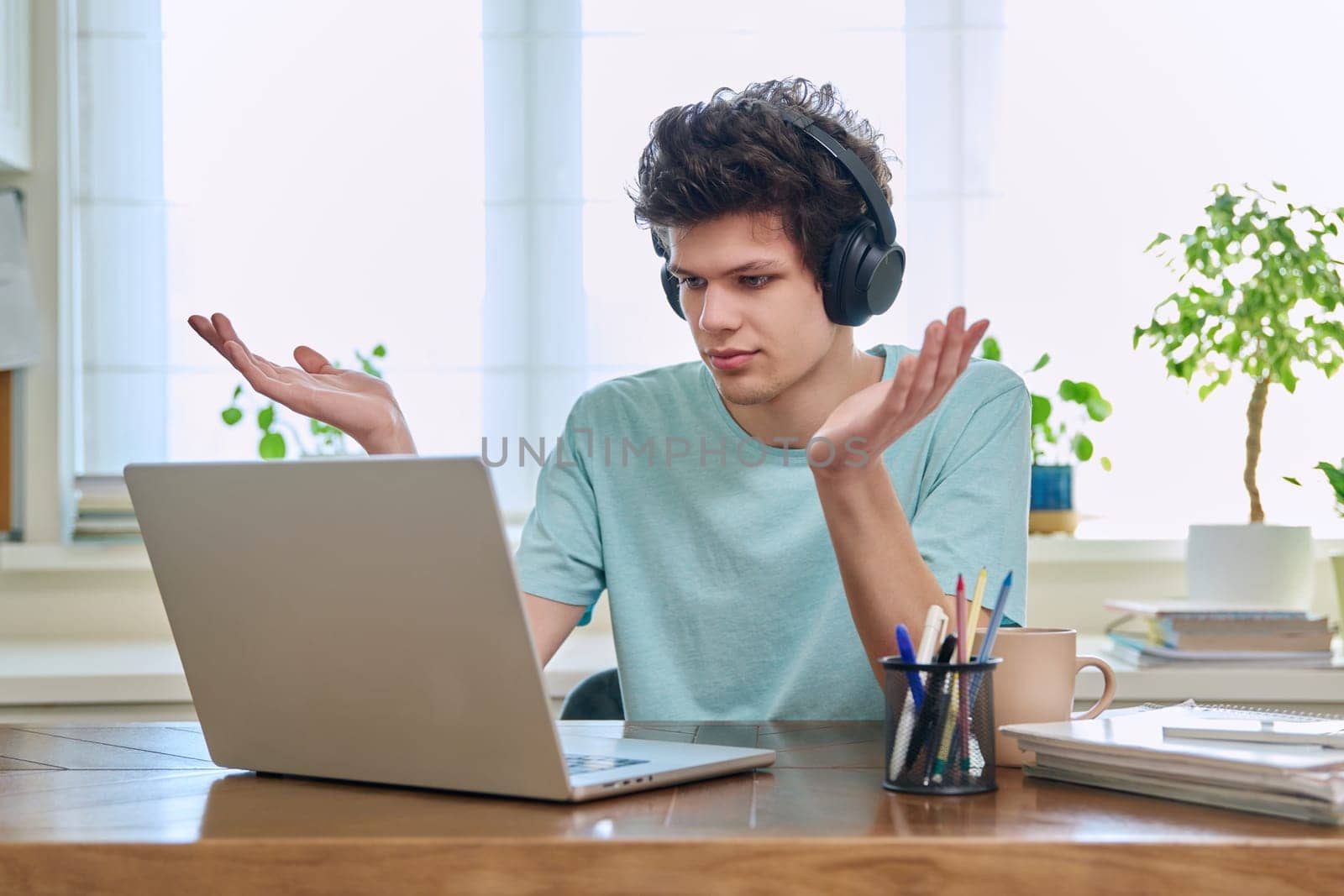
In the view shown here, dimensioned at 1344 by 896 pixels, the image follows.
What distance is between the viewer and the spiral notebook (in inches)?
28.1

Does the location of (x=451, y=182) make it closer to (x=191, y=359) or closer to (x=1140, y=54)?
(x=191, y=359)

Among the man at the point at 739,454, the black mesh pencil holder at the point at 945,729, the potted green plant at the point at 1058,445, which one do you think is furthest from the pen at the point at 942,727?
the potted green plant at the point at 1058,445

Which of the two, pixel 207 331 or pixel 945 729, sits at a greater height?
pixel 207 331

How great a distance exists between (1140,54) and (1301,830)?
7.17 feet

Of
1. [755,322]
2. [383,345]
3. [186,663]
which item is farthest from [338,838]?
[383,345]

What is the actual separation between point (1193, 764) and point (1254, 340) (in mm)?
1723

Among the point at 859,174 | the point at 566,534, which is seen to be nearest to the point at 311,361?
the point at 566,534

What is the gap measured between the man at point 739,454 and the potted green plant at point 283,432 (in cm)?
99

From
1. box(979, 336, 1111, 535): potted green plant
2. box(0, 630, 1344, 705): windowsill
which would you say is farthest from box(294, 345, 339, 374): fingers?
box(979, 336, 1111, 535): potted green plant

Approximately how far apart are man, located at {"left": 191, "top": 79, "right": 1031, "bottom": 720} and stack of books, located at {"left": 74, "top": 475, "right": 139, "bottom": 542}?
1.23m

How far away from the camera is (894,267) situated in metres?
Result: 1.42

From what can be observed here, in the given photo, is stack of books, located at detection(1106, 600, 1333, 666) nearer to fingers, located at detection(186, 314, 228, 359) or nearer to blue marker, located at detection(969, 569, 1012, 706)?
blue marker, located at detection(969, 569, 1012, 706)

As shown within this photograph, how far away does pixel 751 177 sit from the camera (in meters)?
1.39

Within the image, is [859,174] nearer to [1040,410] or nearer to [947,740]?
[947,740]
